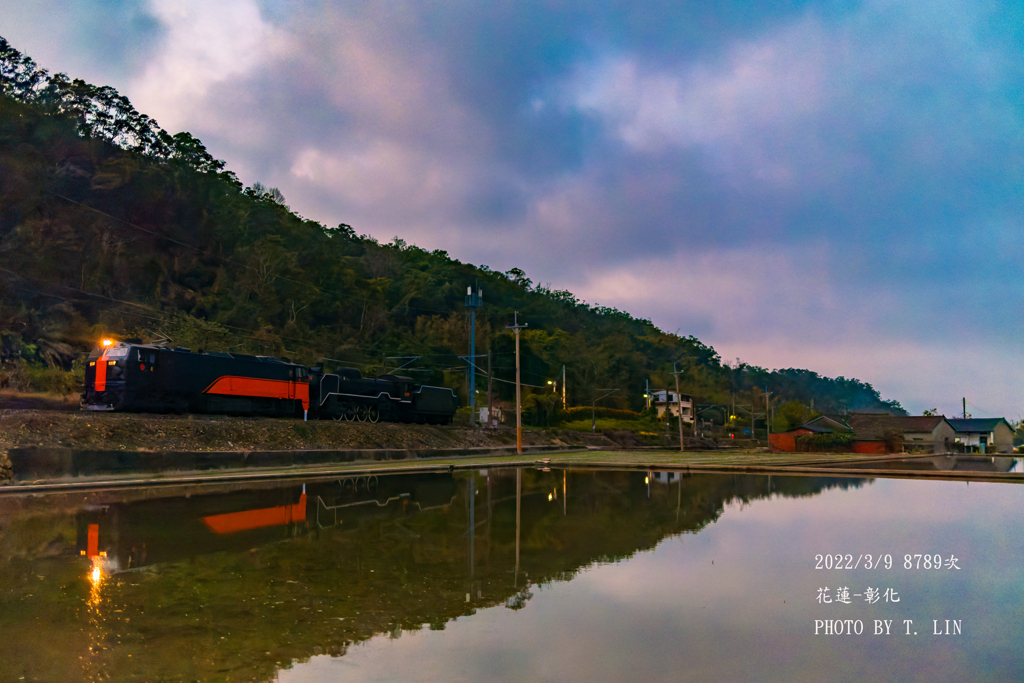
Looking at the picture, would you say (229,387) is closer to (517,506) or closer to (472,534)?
(517,506)

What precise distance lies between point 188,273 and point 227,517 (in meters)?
67.6

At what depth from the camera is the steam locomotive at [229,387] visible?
29.3 metres

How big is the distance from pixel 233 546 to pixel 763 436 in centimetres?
12190

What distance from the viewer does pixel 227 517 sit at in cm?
1371

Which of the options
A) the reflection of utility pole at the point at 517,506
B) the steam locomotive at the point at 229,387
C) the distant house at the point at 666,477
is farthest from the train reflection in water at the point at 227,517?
the steam locomotive at the point at 229,387

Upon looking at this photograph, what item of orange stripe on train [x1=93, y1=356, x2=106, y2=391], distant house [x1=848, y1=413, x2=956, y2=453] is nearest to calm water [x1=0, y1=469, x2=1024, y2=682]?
orange stripe on train [x1=93, y1=356, x2=106, y2=391]

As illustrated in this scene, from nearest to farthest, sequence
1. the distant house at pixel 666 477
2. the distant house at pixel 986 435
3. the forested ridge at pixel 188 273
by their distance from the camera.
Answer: the distant house at pixel 666 477
the forested ridge at pixel 188 273
the distant house at pixel 986 435

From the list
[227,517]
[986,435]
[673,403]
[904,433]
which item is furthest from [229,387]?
[673,403]

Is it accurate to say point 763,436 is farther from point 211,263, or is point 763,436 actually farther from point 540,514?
point 540,514

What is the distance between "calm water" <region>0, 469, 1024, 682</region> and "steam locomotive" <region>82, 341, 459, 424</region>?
15.8 metres

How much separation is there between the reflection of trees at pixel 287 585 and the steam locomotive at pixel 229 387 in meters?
17.2

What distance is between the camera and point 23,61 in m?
62.8

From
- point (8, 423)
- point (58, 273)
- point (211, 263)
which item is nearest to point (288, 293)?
point (211, 263)

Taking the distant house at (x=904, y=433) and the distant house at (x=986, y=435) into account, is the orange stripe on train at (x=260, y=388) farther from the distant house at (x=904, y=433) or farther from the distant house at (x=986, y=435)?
the distant house at (x=986, y=435)
